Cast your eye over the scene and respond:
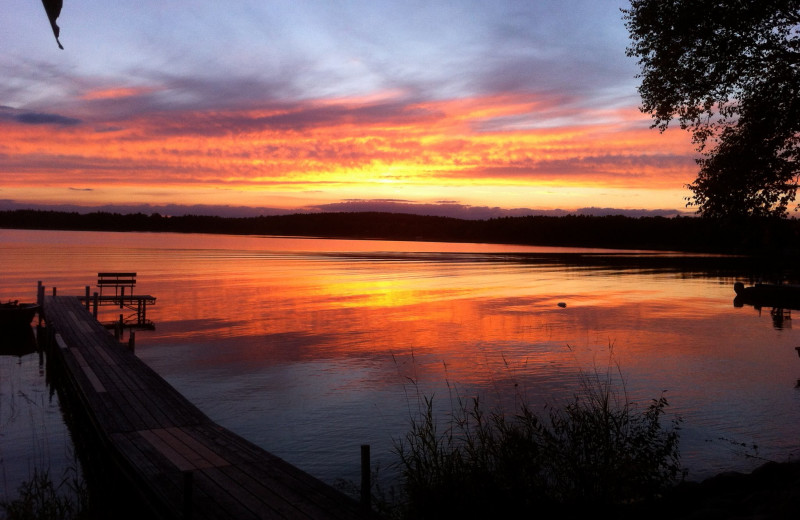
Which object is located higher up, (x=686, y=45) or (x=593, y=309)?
(x=686, y=45)

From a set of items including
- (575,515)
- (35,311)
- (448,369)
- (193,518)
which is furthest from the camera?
(35,311)

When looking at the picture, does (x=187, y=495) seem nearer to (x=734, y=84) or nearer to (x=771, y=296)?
(x=734, y=84)

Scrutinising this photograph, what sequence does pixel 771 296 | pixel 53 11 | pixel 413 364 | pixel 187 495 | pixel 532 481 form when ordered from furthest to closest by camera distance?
pixel 771 296
pixel 413 364
pixel 532 481
pixel 187 495
pixel 53 11

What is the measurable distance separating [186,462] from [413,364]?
47.5 ft

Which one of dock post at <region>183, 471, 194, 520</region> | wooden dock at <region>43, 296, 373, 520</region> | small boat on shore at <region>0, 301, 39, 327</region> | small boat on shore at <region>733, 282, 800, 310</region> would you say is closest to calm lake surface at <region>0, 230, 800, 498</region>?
small boat on shore at <region>733, 282, 800, 310</region>

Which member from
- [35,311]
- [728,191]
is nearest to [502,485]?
[728,191]

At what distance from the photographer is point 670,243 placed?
185m

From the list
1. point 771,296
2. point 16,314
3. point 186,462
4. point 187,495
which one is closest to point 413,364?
point 186,462

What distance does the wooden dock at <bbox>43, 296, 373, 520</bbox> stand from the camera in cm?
875

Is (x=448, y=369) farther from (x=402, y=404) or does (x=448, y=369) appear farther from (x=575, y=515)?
(x=575, y=515)

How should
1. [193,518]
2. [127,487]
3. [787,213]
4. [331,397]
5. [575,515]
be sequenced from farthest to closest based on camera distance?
[331,397], [787,213], [127,487], [575,515], [193,518]

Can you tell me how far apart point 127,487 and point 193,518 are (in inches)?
141

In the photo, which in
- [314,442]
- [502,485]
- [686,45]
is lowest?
[314,442]

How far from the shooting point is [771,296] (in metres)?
50.0
